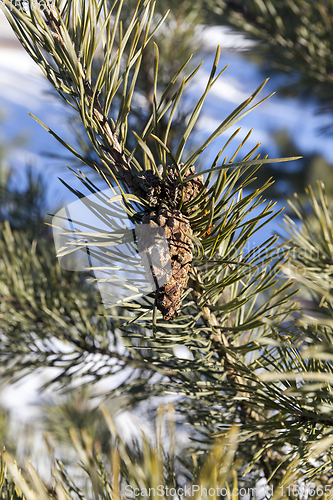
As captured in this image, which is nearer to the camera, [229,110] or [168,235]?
[168,235]

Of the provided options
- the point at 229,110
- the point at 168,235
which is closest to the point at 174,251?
the point at 168,235

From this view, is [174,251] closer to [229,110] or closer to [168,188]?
[168,188]

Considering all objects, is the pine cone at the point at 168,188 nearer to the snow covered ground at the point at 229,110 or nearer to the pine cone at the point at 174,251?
the pine cone at the point at 174,251

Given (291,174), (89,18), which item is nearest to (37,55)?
(89,18)

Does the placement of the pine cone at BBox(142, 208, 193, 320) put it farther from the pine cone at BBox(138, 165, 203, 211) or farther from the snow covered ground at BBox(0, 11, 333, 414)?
the snow covered ground at BBox(0, 11, 333, 414)

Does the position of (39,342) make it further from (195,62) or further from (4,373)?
(195,62)

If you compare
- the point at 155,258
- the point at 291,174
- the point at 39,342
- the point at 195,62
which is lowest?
the point at 291,174

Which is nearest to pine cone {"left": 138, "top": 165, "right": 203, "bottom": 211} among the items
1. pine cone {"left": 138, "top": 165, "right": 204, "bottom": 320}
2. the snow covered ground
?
pine cone {"left": 138, "top": 165, "right": 204, "bottom": 320}

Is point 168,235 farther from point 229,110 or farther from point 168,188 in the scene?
point 229,110
